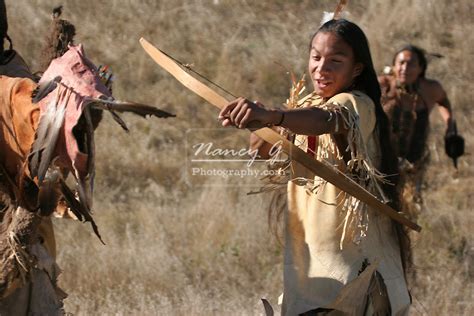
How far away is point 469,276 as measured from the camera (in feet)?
24.2

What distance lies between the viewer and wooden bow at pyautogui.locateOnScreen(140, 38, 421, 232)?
358cm

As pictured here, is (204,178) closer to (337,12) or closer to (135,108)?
(337,12)

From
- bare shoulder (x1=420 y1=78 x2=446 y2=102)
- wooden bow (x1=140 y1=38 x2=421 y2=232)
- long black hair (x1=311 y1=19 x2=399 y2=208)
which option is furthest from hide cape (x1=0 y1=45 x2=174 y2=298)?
bare shoulder (x1=420 y1=78 x2=446 y2=102)

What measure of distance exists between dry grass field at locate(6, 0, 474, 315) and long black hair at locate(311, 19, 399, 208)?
0.95 meters

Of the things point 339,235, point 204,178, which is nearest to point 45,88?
point 339,235

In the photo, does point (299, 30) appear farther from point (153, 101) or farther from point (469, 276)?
point (469, 276)

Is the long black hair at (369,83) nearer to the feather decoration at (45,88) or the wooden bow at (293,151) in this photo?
the wooden bow at (293,151)

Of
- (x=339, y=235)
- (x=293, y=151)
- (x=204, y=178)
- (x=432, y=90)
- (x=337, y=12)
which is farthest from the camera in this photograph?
(x=204, y=178)

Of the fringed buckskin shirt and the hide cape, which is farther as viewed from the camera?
the fringed buckskin shirt

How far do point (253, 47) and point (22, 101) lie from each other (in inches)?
321

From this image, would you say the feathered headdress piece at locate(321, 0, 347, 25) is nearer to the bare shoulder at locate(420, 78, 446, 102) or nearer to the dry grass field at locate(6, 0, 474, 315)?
the dry grass field at locate(6, 0, 474, 315)

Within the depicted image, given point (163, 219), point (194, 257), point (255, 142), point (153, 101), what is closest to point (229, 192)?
point (163, 219)

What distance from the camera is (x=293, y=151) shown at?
3.64m

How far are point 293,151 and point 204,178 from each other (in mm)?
5807
